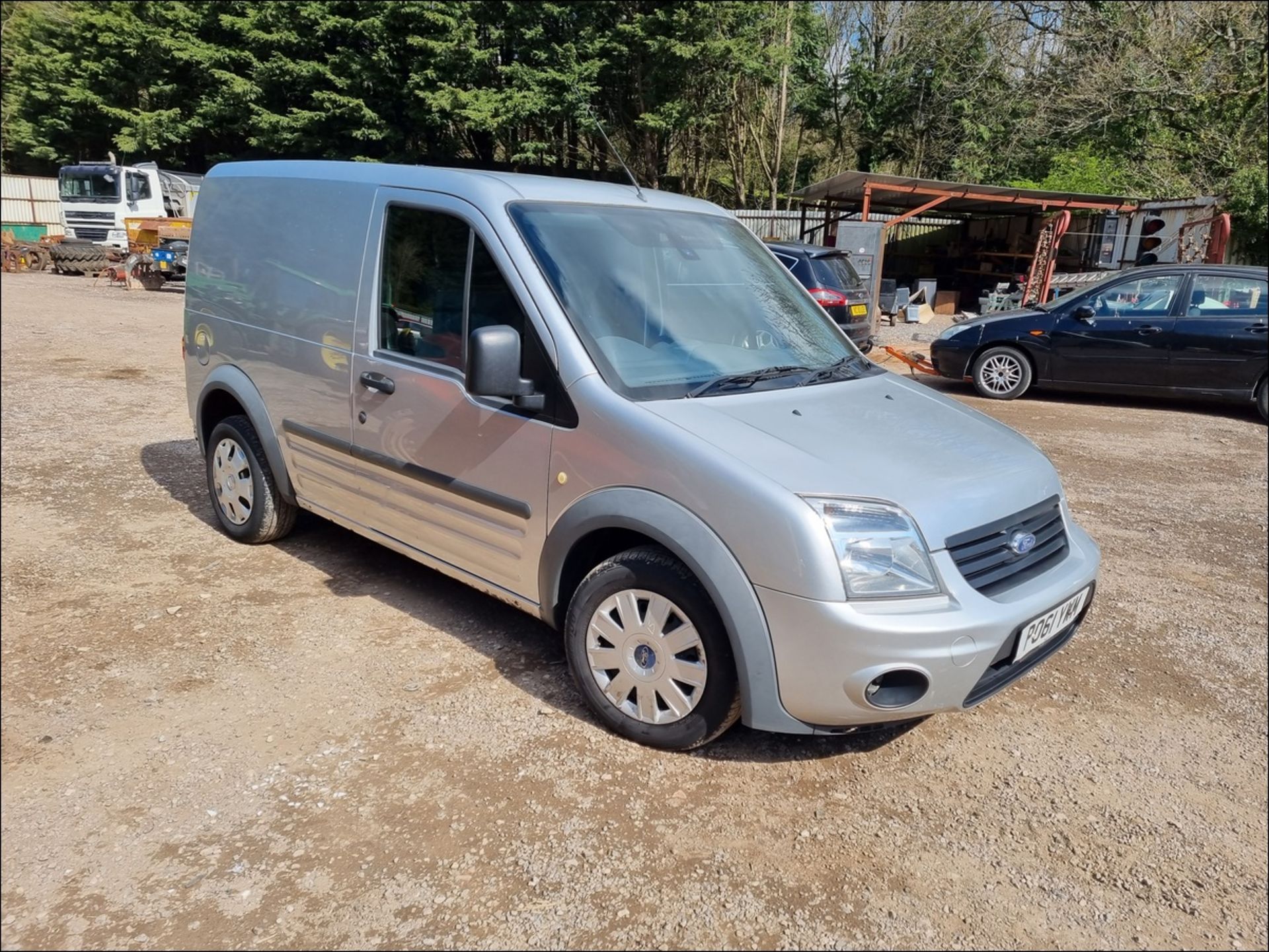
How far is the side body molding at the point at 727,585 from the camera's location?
2801 mm

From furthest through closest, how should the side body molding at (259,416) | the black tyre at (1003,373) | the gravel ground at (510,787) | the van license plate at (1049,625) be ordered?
the black tyre at (1003,373) < the side body molding at (259,416) < the van license plate at (1049,625) < the gravel ground at (510,787)

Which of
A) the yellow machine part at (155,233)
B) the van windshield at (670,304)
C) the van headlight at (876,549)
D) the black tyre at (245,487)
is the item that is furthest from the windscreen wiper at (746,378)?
the yellow machine part at (155,233)

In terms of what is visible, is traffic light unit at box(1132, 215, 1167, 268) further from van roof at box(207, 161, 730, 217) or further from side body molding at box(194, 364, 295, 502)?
side body molding at box(194, 364, 295, 502)

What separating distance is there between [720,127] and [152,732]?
3070cm

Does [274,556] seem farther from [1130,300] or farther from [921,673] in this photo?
[1130,300]

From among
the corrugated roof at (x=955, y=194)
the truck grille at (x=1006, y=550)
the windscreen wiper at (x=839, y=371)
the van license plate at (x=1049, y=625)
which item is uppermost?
the corrugated roof at (x=955, y=194)

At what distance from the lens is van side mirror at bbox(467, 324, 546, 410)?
3117 mm

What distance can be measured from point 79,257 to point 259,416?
75.0ft

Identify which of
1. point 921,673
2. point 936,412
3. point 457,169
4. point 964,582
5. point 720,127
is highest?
point 720,127

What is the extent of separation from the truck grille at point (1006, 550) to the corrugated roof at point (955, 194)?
14442 mm

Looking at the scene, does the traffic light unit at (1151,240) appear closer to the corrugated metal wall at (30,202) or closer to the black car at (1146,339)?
the black car at (1146,339)

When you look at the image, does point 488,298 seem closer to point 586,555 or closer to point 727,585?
point 586,555

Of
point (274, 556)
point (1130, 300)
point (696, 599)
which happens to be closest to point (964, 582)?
point (696, 599)

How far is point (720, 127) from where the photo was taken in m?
30.7
